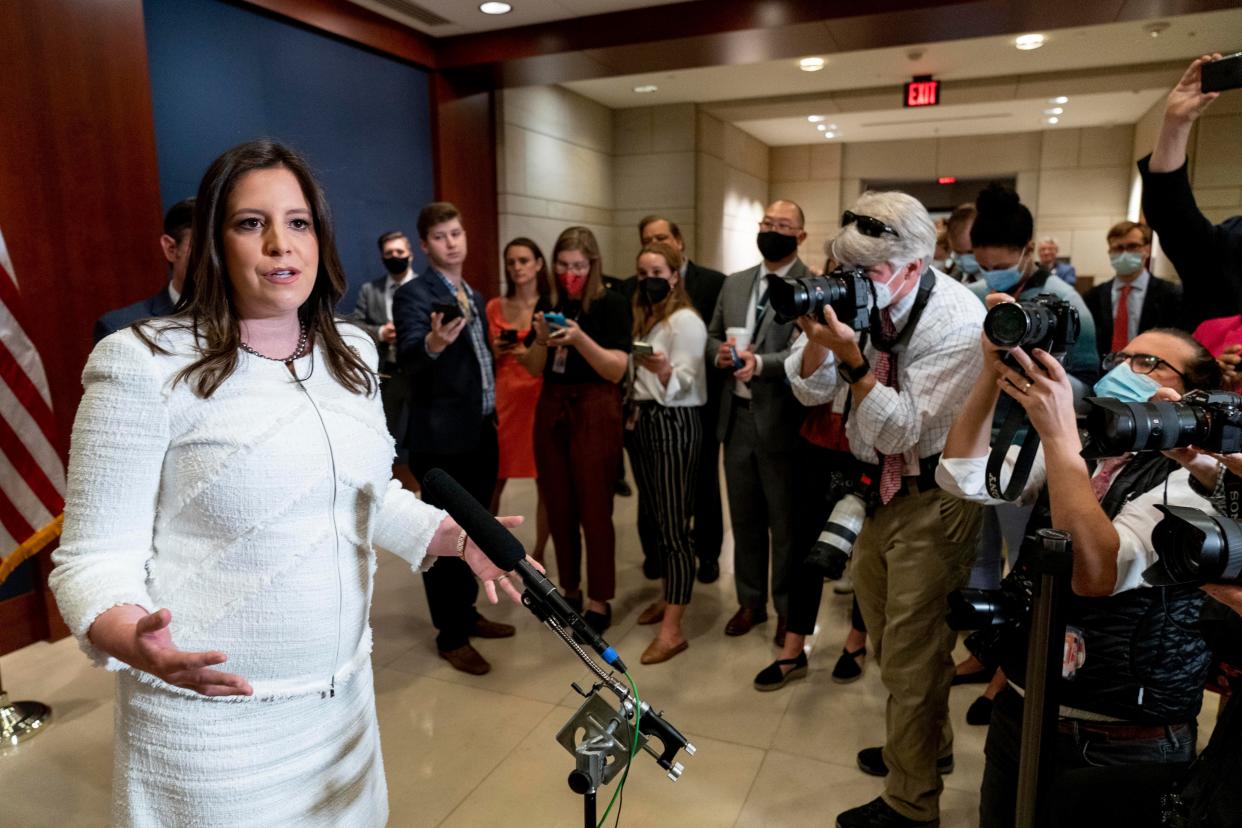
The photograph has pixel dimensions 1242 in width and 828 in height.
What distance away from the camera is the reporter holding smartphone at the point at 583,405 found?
308 cm

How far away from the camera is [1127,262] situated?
14.8ft

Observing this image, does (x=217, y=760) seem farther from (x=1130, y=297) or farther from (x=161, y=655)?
(x=1130, y=297)

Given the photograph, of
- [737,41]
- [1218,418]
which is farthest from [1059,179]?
[1218,418]

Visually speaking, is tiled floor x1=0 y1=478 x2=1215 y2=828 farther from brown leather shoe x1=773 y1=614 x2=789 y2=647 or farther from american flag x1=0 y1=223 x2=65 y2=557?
american flag x1=0 y1=223 x2=65 y2=557

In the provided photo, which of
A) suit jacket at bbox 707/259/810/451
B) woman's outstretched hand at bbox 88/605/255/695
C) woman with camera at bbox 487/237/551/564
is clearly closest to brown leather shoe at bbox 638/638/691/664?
suit jacket at bbox 707/259/810/451

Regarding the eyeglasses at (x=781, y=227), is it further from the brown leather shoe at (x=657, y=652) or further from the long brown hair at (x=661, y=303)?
the brown leather shoe at (x=657, y=652)

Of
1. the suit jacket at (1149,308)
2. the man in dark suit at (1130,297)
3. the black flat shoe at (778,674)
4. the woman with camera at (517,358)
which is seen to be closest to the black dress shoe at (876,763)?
the black flat shoe at (778,674)

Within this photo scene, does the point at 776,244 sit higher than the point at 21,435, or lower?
higher

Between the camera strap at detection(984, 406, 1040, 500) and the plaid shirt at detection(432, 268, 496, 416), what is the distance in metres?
1.93

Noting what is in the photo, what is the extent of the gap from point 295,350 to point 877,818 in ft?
5.79

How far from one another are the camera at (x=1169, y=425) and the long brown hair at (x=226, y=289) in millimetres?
1054

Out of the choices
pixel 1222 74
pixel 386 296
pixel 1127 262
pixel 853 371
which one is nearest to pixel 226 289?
pixel 853 371

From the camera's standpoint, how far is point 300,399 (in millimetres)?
1105

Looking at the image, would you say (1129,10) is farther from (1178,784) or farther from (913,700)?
(1178,784)
